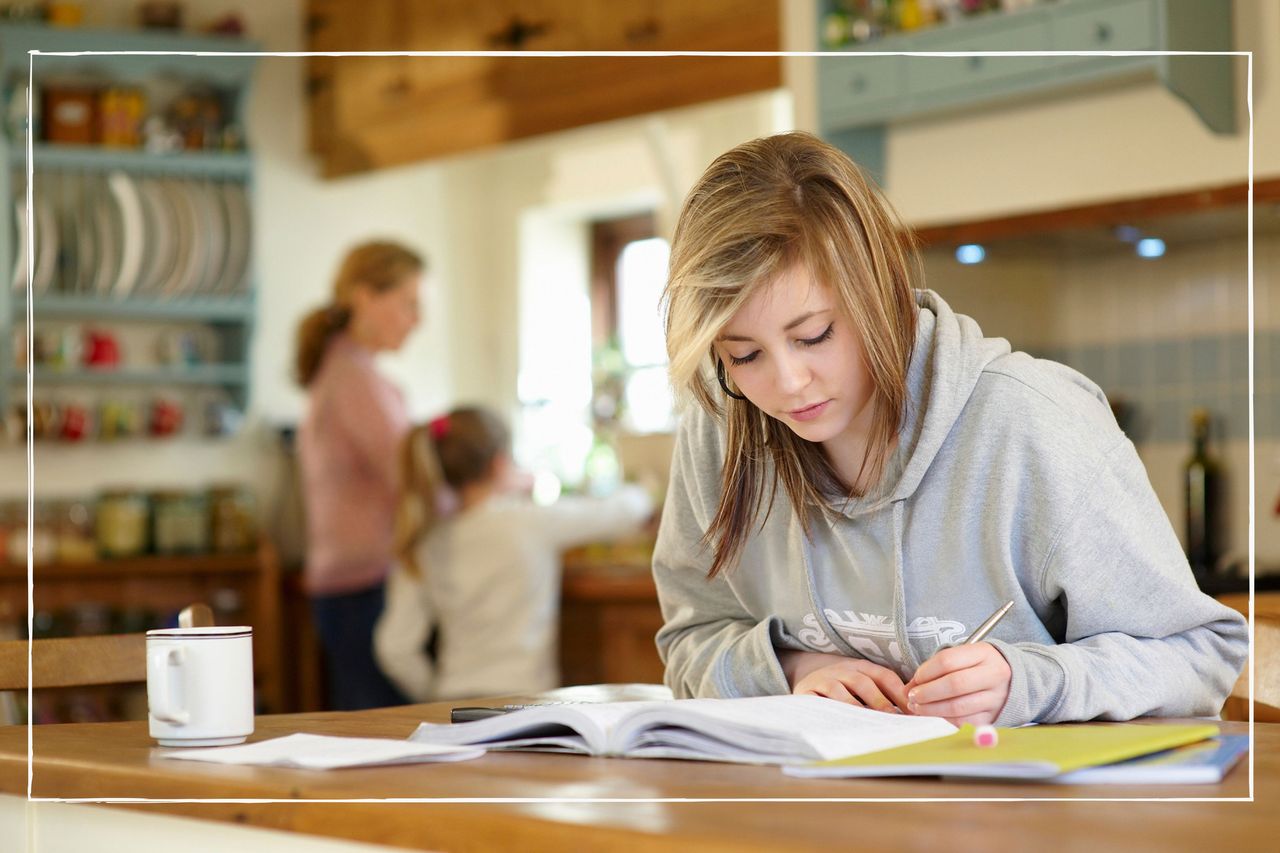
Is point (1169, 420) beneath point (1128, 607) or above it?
above

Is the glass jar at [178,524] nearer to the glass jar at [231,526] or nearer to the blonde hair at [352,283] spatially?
the glass jar at [231,526]

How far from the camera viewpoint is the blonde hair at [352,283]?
2855 mm

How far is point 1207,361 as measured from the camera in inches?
88.4

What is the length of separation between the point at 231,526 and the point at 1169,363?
231cm

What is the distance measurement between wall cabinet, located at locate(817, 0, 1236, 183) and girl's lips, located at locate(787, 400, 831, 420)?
38.7 inches

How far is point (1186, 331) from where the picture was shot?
2.29 metres

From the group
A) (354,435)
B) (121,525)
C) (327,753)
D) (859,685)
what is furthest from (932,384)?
(121,525)

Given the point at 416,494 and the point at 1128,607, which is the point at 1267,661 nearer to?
the point at 1128,607

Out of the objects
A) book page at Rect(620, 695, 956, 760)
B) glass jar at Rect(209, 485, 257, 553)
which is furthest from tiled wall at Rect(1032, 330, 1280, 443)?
glass jar at Rect(209, 485, 257, 553)

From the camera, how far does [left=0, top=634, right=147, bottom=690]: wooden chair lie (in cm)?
111

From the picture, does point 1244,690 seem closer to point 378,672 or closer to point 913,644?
point 913,644

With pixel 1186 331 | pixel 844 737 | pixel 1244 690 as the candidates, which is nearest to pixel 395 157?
pixel 1186 331

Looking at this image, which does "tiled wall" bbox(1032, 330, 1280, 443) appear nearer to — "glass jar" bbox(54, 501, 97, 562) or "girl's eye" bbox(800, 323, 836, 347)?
"girl's eye" bbox(800, 323, 836, 347)

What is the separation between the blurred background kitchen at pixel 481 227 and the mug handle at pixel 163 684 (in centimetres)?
151
